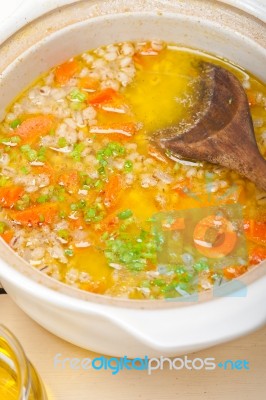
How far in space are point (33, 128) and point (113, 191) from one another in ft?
1.08

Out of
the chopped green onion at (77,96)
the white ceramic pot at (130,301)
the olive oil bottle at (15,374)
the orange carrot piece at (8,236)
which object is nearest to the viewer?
the white ceramic pot at (130,301)

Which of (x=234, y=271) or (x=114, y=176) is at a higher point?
(x=114, y=176)

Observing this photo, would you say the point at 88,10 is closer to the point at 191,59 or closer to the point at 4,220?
the point at 191,59

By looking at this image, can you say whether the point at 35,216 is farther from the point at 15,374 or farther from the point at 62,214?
the point at 15,374

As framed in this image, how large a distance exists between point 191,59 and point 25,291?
1.02m

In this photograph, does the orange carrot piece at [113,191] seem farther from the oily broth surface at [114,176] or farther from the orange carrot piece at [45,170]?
the orange carrot piece at [45,170]

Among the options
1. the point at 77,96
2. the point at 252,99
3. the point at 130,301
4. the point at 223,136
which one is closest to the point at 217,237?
the point at 223,136

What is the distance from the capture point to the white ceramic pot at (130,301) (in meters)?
1.55

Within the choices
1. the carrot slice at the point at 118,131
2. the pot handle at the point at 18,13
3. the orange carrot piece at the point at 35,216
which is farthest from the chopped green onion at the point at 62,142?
the pot handle at the point at 18,13

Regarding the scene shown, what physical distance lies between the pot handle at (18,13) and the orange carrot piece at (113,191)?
1.75 feet

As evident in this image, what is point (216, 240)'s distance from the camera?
188cm

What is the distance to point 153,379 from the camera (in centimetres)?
193

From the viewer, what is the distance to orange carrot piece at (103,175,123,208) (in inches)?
75.8

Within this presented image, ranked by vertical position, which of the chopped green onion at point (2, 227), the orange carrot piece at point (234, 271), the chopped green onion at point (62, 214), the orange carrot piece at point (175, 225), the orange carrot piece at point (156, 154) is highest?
the orange carrot piece at point (156, 154)
